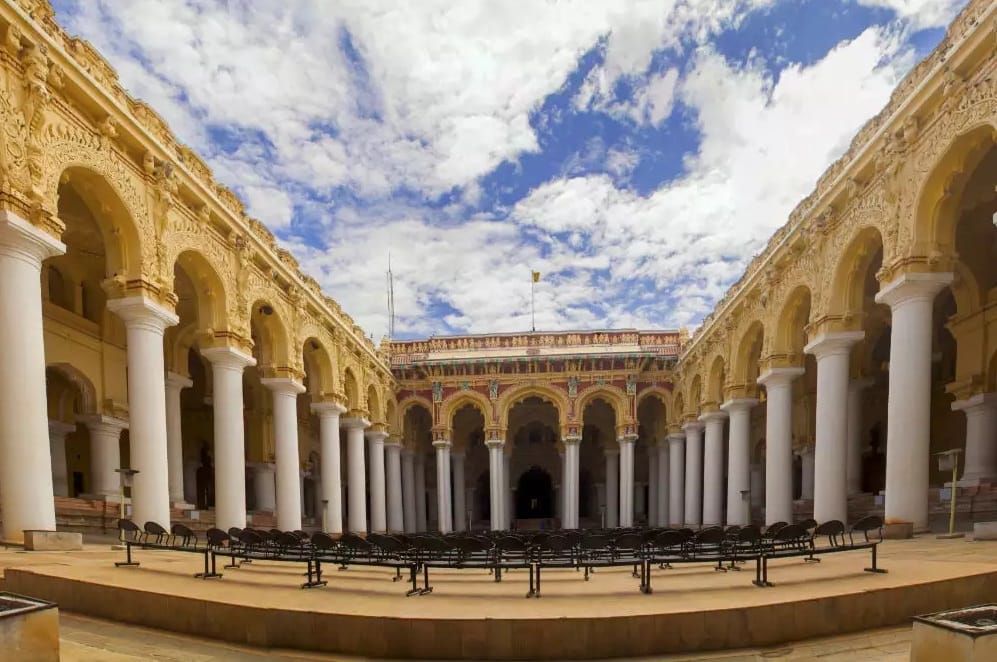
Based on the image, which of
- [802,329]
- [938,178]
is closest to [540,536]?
[938,178]

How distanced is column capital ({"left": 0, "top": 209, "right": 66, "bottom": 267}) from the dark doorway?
98.5 feet

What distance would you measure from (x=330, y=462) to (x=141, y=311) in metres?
9.89

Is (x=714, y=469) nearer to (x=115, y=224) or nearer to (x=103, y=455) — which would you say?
(x=115, y=224)

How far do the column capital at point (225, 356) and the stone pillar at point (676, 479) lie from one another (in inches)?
768

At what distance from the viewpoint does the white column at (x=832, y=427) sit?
12102mm

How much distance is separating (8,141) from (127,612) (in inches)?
270

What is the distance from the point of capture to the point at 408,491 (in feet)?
92.4

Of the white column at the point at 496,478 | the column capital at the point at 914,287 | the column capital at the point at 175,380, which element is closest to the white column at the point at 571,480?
the white column at the point at 496,478

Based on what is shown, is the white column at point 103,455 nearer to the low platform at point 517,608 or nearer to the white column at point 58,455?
the white column at point 58,455

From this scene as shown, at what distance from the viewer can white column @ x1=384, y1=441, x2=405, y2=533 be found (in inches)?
993

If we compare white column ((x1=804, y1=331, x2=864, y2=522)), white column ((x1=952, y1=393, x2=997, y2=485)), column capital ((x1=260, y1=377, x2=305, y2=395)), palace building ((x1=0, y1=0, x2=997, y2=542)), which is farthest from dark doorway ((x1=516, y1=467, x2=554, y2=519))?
white column ((x1=804, y1=331, x2=864, y2=522))

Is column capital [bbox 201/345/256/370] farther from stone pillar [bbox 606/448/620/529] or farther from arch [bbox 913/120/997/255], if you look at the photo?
stone pillar [bbox 606/448/620/529]

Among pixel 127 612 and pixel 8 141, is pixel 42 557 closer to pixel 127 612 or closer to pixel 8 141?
pixel 127 612

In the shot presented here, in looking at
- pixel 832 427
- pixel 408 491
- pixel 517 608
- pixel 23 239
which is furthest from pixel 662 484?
pixel 23 239
